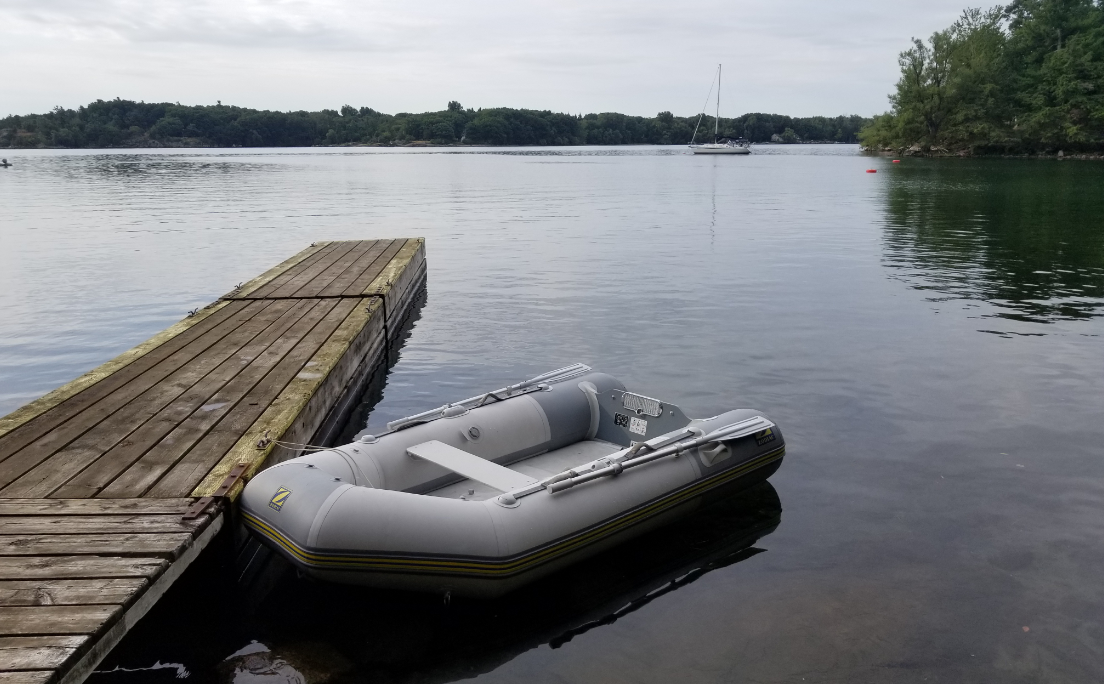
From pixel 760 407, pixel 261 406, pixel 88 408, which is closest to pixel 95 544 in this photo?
pixel 261 406

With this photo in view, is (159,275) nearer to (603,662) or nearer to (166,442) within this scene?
(166,442)

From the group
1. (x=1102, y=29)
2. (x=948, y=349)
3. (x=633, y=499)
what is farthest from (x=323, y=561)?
(x=1102, y=29)

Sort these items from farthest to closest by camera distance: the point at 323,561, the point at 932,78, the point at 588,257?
the point at 932,78, the point at 588,257, the point at 323,561

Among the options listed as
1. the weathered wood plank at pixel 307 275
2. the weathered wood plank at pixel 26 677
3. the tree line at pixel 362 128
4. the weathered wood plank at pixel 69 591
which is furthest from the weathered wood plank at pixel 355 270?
the tree line at pixel 362 128

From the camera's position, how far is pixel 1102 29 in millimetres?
66562

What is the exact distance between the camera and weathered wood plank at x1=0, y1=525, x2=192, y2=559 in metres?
4.09

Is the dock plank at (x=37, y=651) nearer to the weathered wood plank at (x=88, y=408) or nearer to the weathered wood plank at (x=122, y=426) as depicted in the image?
the weathered wood plank at (x=122, y=426)

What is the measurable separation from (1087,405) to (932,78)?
8143 cm

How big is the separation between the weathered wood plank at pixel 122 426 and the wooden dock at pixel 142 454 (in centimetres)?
1

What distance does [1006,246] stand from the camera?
18656 mm

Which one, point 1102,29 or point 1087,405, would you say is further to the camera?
point 1102,29

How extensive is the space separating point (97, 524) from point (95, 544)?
23 cm

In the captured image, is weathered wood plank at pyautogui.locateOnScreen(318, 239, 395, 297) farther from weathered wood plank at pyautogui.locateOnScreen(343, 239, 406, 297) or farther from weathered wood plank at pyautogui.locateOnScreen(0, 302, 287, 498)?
weathered wood plank at pyautogui.locateOnScreen(0, 302, 287, 498)

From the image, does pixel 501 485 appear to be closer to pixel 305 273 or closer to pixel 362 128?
pixel 305 273
